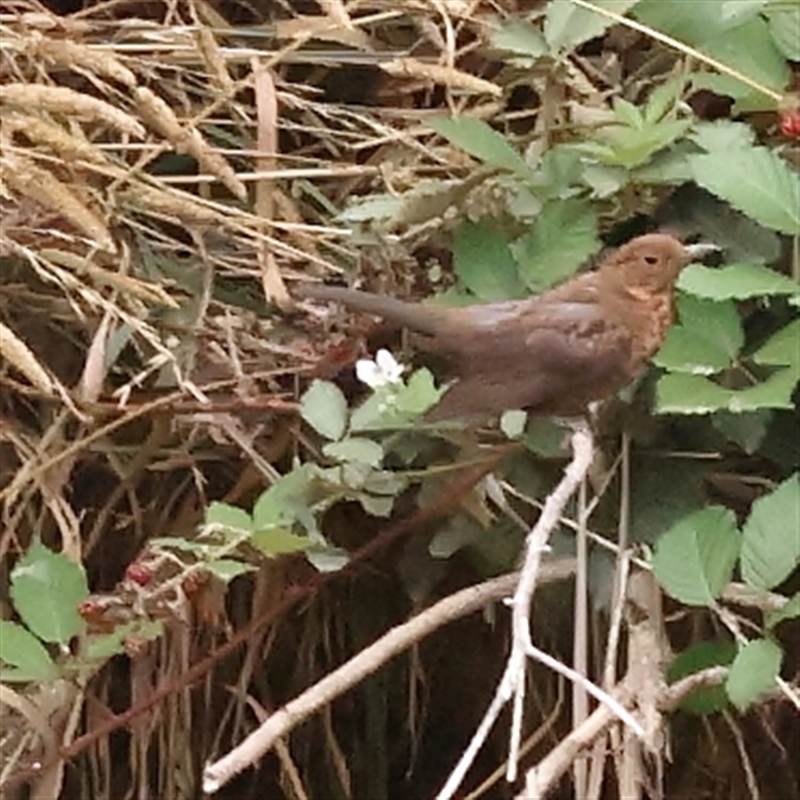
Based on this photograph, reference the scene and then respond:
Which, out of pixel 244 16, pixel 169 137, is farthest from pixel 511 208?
pixel 244 16

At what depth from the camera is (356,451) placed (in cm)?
83

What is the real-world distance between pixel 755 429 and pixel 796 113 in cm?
15

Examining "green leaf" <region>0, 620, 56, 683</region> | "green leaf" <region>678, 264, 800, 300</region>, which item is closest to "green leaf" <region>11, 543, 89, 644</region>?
"green leaf" <region>0, 620, 56, 683</region>

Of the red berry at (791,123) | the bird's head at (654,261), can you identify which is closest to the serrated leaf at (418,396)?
the bird's head at (654,261)

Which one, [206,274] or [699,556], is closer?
[699,556]

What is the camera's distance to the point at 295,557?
955mm

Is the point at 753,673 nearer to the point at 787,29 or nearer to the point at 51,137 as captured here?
the point at 787,29

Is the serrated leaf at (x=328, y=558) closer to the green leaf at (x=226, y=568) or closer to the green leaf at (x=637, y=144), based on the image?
the green leaf at (x=226, y=568)

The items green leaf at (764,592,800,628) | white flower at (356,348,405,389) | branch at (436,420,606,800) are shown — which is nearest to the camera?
branch at (436,420,606,800)

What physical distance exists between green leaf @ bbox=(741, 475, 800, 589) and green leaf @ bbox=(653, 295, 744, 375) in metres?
0.07

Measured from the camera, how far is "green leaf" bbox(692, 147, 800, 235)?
795 mm

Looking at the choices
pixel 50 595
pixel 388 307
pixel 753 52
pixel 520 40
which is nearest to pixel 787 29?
pixel 753 52

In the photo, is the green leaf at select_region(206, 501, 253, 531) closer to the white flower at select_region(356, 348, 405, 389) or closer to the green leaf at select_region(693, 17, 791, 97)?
the white flower at select_region(356, 348, 405, 389)

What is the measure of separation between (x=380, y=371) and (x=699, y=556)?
0.60 ft
